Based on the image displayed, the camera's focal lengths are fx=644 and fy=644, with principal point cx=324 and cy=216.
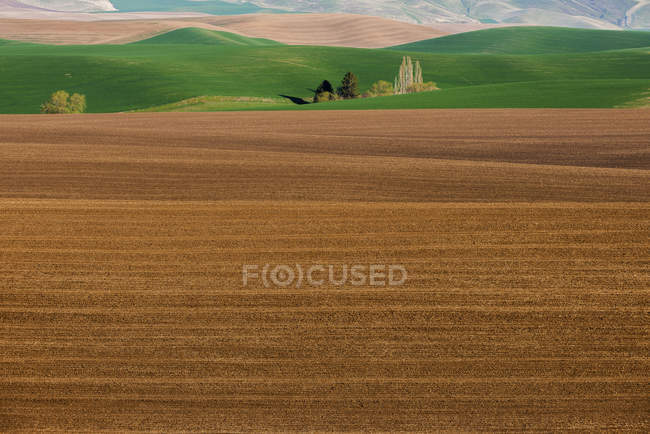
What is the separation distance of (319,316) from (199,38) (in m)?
108

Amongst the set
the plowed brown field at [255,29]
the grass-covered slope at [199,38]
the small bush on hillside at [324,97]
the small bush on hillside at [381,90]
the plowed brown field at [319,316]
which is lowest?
the plowed brown field at [319,316]

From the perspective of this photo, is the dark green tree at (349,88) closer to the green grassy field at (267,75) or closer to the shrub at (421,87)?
the green grassy field at (267,75)

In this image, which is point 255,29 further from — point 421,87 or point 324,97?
point 324,97

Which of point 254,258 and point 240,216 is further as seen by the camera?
point 240,216

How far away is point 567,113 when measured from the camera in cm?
2758

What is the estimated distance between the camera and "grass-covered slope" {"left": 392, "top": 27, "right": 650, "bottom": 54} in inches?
4557

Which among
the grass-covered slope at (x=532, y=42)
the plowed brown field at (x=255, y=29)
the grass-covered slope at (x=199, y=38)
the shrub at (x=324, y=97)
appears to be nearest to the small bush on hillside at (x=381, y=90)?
the shrub at (x=324, y=97)

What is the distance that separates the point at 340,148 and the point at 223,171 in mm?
5674

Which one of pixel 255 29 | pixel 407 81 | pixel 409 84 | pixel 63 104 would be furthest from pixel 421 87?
pixel 255 29

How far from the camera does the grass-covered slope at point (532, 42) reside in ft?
380

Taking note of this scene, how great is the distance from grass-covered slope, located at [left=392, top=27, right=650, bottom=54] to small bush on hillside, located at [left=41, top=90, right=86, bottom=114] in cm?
7391

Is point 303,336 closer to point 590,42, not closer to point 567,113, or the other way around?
point 567,113

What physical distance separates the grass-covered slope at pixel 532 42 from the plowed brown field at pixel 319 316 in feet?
362

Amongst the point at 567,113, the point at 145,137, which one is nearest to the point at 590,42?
the point at 567,113
